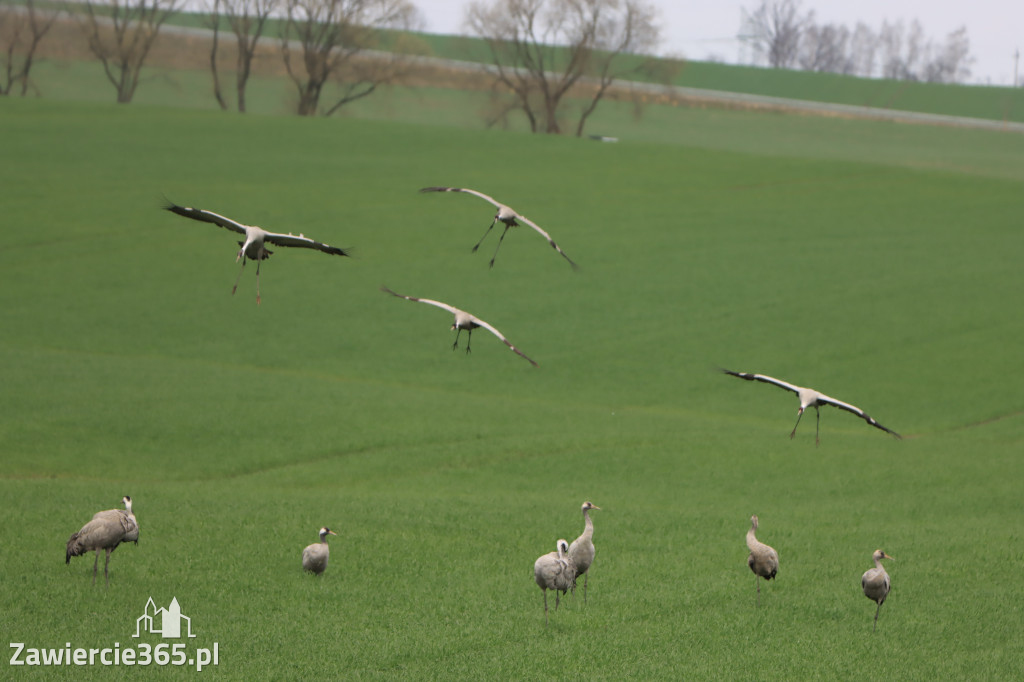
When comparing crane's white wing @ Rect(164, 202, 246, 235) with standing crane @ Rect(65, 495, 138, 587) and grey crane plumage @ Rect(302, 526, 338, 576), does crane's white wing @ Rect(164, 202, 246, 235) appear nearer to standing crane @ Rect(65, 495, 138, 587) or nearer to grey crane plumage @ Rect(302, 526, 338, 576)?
standing crane @ Rect(65, 495, 138, 587)

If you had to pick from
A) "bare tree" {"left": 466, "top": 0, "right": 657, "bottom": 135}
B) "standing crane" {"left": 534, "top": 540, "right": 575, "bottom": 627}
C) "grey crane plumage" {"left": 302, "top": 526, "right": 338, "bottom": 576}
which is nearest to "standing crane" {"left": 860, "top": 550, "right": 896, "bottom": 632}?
"standing crane" {"left": 534, "top": 540, "right": 575, "bottom": 627}

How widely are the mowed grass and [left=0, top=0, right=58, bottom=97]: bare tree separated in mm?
11236

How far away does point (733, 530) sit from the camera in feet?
54.9

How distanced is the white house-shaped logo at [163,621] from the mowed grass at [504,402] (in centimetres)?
18

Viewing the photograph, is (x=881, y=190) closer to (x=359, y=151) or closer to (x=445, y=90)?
(x=359, y=151)

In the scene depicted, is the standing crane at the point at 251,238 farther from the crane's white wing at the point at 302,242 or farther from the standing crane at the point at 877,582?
the standing crane at the point at 877,582

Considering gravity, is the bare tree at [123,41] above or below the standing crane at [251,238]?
above

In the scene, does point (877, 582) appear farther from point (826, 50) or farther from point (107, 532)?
point (826, 50)

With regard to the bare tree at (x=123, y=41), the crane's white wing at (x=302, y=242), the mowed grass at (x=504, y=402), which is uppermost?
the bare tree at (x=123, y=41)

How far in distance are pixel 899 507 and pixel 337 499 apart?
1067 centimetres

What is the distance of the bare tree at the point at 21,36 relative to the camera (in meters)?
71.9

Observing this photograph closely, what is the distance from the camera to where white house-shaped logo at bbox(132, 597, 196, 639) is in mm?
10977

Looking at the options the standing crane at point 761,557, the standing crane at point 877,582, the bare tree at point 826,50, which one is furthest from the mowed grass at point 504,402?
the bare tree at point 826,50

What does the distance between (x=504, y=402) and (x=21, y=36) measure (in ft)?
220
